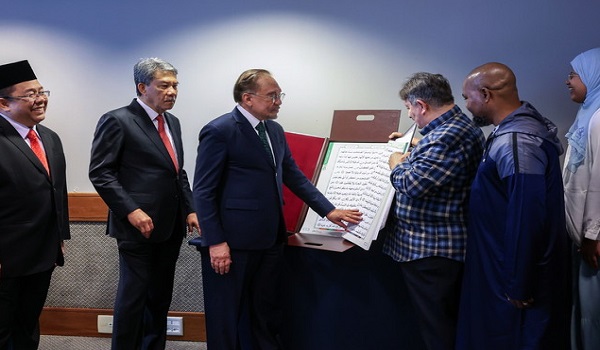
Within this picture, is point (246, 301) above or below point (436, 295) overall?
below

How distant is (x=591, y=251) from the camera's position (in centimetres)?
205

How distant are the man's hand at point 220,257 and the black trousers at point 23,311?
71 centimetres

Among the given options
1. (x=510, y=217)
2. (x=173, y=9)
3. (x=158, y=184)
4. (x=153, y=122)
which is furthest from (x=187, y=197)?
(x=510, y=217)

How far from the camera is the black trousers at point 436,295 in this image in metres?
1.98

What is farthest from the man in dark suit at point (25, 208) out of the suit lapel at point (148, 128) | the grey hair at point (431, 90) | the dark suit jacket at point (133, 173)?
the grey hair at point (431, 90)

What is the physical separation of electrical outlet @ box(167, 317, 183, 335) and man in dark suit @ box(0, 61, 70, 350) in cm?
88

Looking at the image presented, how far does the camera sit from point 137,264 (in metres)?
2.40

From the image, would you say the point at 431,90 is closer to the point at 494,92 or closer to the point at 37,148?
the point at 494,92

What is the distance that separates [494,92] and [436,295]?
77 centimetres

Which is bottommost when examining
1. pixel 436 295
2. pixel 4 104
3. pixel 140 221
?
pixel 436 295

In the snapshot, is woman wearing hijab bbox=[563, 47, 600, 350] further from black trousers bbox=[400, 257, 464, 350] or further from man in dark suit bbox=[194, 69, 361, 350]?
man in dark suit bbox=[194, 69, 361, 350]

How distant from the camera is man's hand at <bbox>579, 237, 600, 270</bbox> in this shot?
6.69ft

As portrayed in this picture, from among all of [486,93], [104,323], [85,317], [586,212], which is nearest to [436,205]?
[486,93]

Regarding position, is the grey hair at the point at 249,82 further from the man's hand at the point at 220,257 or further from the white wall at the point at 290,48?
the white wall at the point at 290,48
